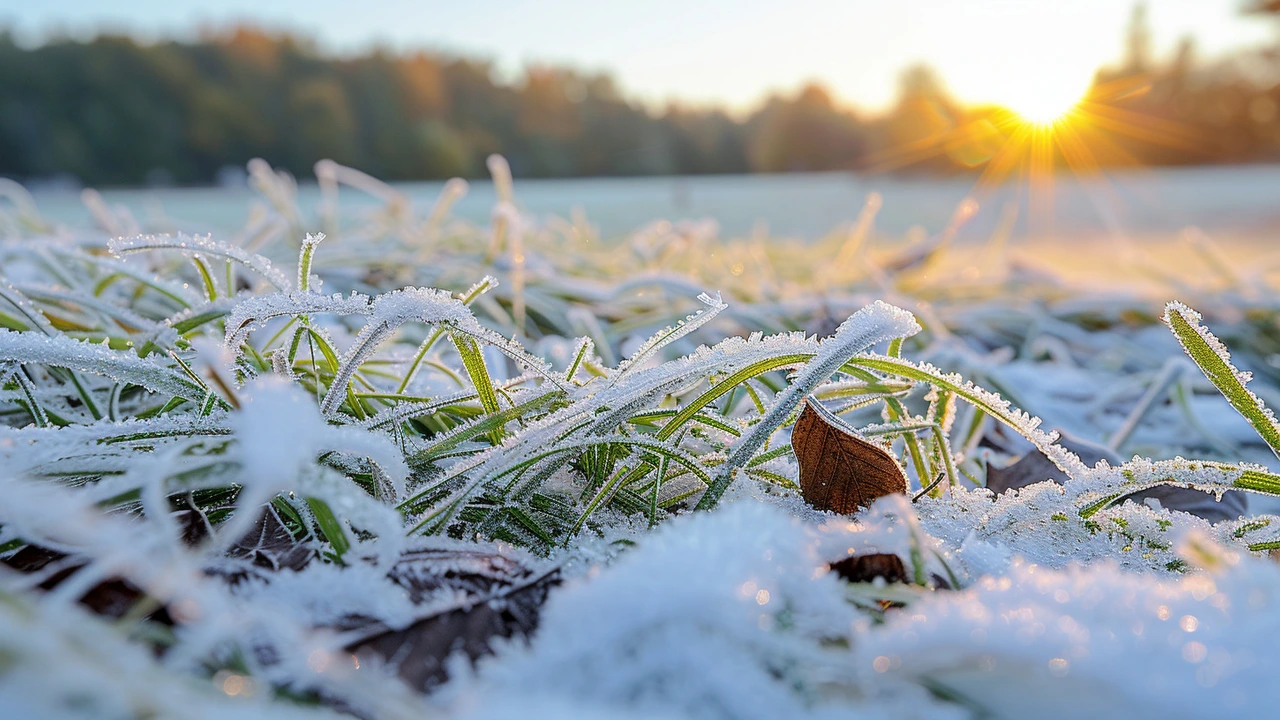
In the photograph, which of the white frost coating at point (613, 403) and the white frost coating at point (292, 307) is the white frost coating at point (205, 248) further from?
the white frost coating at point (613, 403)

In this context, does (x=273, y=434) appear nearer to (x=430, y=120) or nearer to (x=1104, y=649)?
(x=1104, y=649)

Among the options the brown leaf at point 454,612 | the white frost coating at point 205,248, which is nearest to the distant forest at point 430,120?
the white frost coating at point 205,248

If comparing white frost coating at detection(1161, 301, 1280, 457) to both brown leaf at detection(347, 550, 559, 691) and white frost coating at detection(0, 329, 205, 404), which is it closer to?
brown leaf at detection(347, 550, 559, 691)

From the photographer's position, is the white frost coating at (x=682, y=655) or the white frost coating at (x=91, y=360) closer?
the white frost coating at (x=682, y=655)

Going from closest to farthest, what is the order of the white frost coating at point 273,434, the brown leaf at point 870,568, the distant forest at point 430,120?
the white frost coating at point 273,434
the brown leaf at point 870,568
the distant forest at point 430,120

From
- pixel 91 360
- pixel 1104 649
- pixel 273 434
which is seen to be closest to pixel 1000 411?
pixel 1104 649
